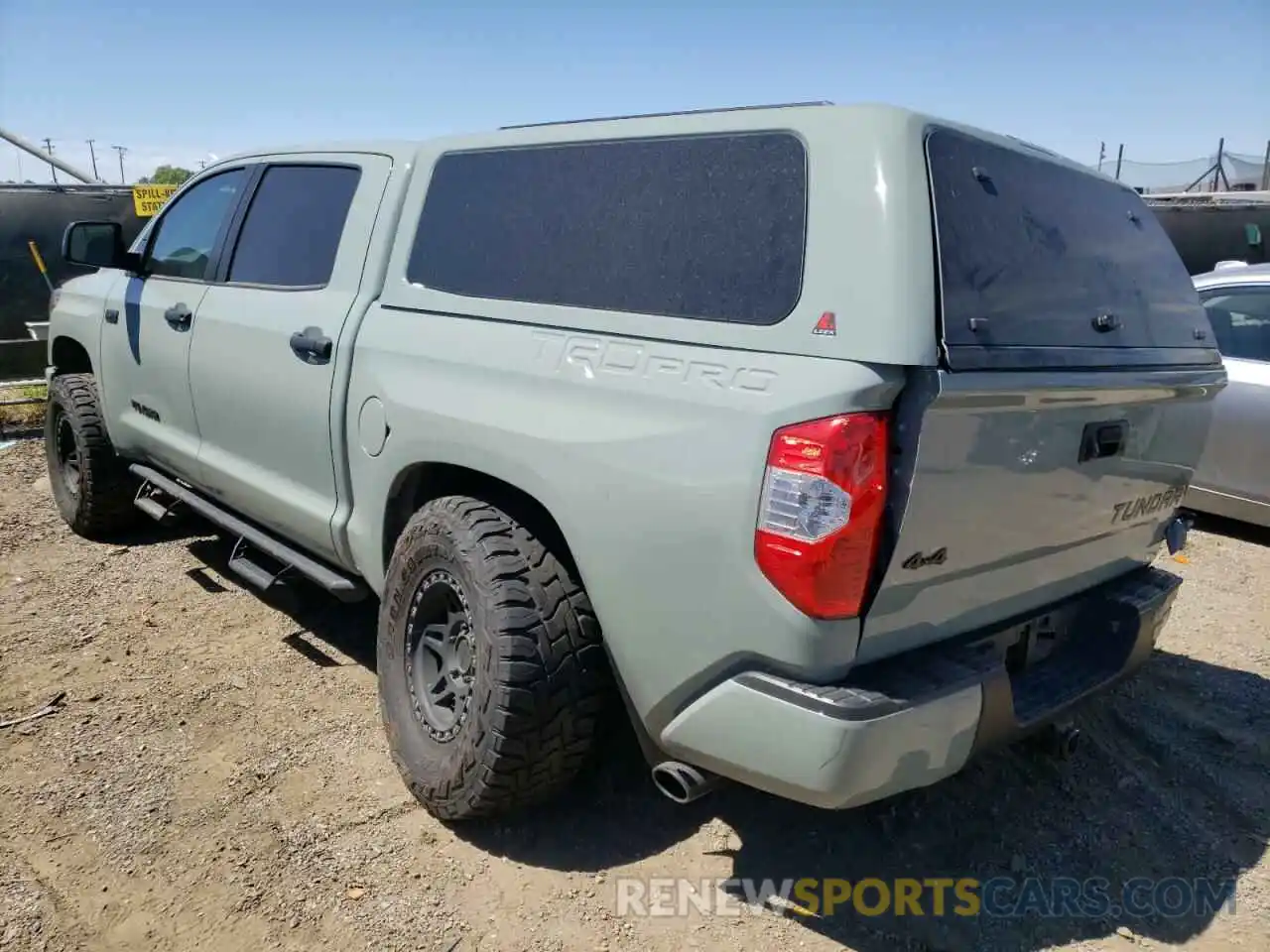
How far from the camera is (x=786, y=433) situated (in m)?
1.99

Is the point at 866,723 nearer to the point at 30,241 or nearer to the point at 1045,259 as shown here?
the point at 1045,259

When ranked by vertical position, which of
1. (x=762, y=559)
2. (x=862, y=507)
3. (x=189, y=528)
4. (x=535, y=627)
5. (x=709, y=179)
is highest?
(x=709, y=179)

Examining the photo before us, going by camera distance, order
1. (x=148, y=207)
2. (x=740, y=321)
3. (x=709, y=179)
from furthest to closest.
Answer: (x=148, y=207) → (x=709, y=179) → (x=740, y=321)

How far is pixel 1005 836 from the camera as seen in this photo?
9.57ft

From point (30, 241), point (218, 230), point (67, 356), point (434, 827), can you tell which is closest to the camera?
point (434, 827)

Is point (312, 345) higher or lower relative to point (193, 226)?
lower

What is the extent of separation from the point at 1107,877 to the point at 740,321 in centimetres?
196

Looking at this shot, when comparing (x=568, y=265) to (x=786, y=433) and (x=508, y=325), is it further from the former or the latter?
(x=786, y=433)

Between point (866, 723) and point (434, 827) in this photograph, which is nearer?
point (866, 723)

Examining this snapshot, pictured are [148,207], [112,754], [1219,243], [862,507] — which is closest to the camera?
[862,507]

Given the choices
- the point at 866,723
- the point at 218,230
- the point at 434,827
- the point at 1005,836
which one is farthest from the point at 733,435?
the point at 218,230

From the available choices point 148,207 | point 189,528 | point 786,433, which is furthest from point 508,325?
point 148,207

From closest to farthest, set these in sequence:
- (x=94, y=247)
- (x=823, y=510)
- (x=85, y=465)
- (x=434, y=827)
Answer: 1. (x=823, y=510)
2. (x=434, y=827)
3. (x=94, y=247)
4. (x=85, y=465)

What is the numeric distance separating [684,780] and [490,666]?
1.95ft
